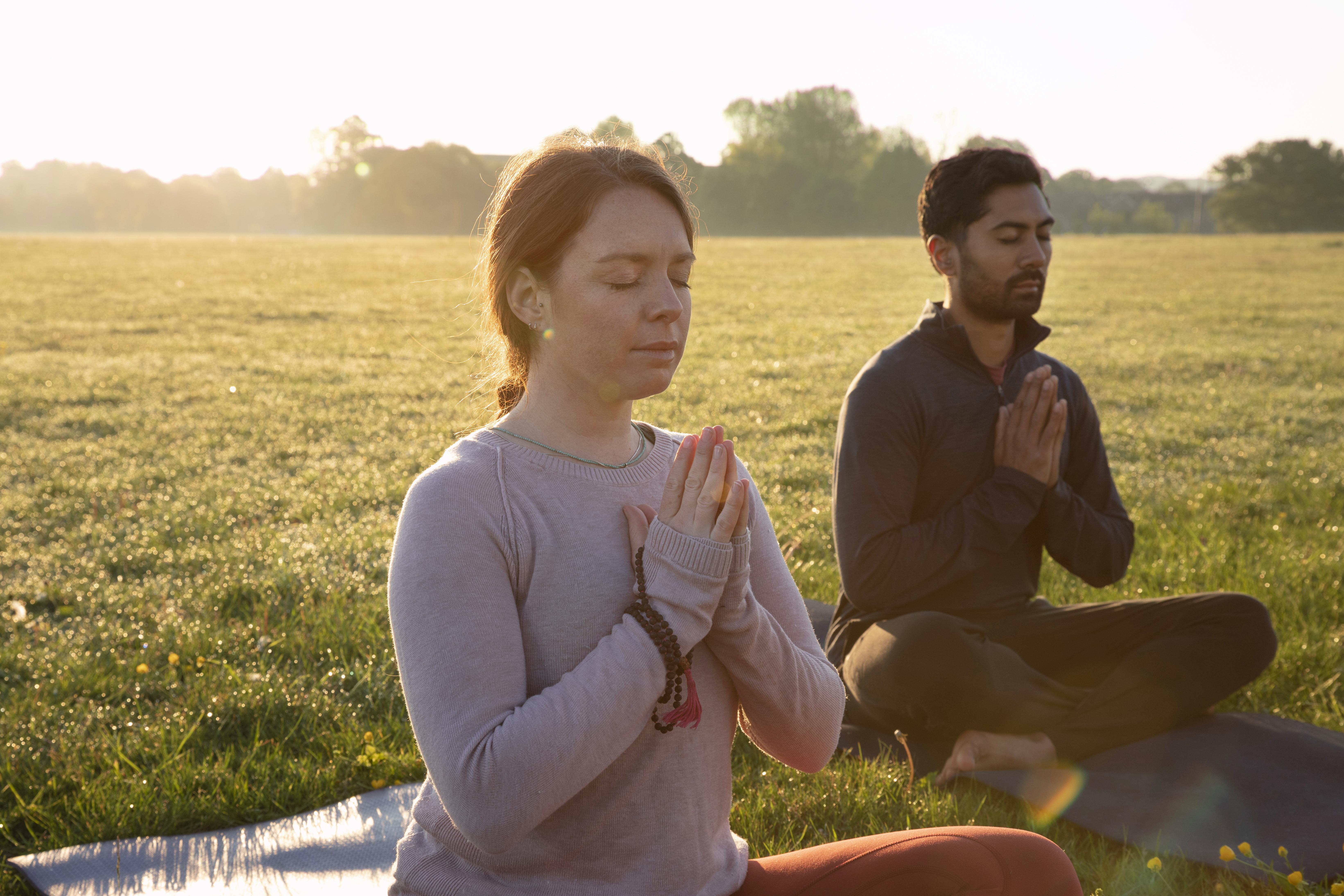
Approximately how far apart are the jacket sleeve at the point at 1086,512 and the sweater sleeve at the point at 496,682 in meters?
2.67

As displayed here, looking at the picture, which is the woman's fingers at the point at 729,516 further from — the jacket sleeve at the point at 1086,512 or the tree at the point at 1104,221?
the tree at the point at 1104,221

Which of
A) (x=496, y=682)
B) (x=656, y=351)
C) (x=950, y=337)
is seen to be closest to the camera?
(x=496, y=682)

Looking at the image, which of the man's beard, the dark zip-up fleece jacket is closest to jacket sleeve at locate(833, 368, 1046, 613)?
the dark zip-up fleece jacket

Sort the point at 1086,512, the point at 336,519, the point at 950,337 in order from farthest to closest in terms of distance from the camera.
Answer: the point at 336,519 < the point at 950,337 < the point at 1086,512

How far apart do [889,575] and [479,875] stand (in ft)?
7.59

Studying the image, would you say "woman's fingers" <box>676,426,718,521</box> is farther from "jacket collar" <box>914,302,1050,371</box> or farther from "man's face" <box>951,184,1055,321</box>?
"man's face" <box>951,184,1055,321</box>

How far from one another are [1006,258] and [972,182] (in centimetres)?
36

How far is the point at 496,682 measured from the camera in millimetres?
1726

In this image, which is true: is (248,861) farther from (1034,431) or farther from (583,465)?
(1034,431)

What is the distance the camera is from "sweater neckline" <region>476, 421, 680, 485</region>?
6.56 feet

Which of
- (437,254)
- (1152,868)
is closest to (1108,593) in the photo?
(1152,868)

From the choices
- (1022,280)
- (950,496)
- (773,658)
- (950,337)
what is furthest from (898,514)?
(773,658)

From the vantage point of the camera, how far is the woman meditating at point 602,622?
67.7 inches

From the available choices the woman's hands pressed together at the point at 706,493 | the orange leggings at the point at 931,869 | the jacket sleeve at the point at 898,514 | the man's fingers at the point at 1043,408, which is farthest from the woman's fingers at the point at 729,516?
the man's fingers at the point at 1043,408
